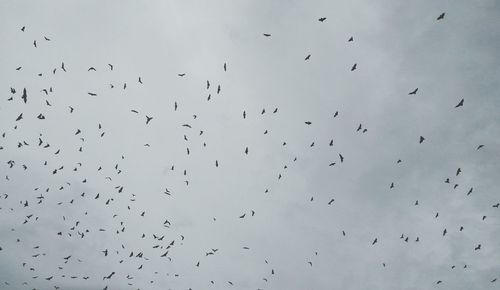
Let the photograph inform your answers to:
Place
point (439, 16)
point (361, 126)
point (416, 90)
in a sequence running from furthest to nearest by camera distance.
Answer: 1. point (361, 126)
2. point (416, 90)
3. point (439, 16)

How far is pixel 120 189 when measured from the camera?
104ft

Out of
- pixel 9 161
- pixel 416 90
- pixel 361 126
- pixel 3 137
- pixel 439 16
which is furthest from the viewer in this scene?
pixel 9 161

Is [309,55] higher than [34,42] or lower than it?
lower

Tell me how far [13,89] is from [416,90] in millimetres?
30194

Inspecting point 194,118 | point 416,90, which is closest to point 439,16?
point 416,90

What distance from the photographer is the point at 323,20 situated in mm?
21734

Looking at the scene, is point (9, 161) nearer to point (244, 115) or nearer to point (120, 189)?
point (120, 189)

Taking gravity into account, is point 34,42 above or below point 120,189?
above

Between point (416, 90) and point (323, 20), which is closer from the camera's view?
point (323, 20)

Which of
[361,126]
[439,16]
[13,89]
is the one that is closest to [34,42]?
[13,89]

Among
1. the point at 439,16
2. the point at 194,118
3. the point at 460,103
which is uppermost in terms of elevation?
the point at 194,118

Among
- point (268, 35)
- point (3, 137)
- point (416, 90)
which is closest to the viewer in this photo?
point (268, 35)

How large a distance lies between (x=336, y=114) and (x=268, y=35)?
24.9ft

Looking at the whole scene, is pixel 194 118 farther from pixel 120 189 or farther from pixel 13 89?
pixel 13 89
